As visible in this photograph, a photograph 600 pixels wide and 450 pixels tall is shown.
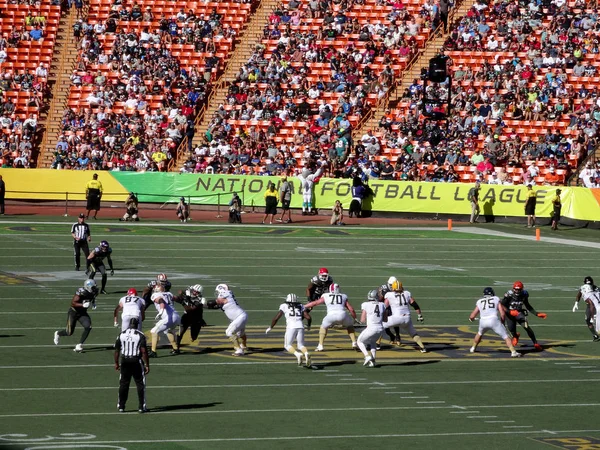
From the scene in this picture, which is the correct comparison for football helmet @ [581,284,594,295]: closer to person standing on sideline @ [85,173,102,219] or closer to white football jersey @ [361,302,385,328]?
white football jersey @ [361,302,385,328]

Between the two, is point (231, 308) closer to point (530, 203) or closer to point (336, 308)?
point (336, 308)

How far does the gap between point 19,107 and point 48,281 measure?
24.5 metres

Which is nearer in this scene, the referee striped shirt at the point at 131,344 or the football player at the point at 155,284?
the referee striped shirt at the point at 131,344

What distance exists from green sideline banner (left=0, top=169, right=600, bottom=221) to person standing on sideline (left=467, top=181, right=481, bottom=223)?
1.63ft

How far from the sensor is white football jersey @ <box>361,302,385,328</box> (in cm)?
2244

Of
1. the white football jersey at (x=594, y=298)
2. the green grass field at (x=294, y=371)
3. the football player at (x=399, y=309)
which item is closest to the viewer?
the green grass field at (x=294, y=371)

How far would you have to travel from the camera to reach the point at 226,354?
926 inches

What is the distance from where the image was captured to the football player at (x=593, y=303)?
84.7 ft

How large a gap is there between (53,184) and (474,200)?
1610 cm

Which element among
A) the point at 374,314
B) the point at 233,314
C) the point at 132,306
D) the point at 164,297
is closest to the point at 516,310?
the point at 374,314

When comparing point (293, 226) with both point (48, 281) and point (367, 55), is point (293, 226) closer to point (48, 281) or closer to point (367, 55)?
point (367, 55)

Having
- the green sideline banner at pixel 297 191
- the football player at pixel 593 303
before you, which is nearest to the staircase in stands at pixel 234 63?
the green sideline banner at pixel 297 191

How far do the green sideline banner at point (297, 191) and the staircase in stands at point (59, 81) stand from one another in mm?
2647

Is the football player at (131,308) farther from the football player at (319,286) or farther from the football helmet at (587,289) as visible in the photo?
the football helmet at (587,289)
